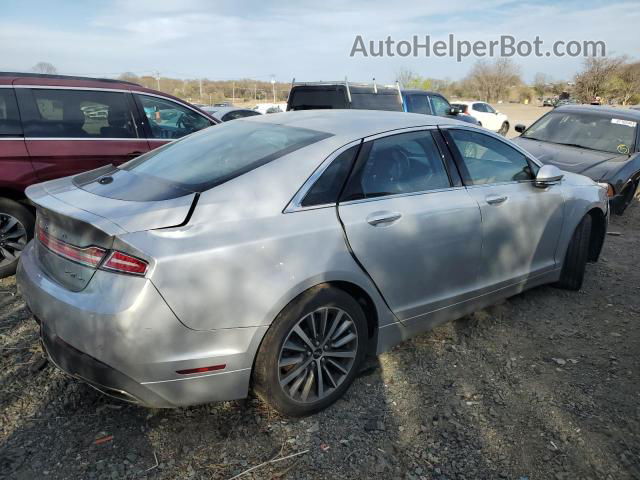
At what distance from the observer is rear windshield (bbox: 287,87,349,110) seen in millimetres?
8672

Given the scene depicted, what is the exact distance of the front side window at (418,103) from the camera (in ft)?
35.3

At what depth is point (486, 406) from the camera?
9.36 feet

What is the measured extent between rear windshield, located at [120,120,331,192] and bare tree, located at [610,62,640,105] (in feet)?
116

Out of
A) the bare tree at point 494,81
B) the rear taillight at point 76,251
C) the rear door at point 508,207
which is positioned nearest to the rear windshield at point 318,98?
the rear door at point 508,207

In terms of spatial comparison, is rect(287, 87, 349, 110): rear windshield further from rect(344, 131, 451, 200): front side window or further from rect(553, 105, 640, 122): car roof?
rect(344, 131, 451, 200): front side window

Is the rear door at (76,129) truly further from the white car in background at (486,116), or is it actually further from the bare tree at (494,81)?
the bare tree at (494,81)

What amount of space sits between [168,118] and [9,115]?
153cm

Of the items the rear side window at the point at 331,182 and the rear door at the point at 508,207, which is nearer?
the rear side window at the point at 331,182

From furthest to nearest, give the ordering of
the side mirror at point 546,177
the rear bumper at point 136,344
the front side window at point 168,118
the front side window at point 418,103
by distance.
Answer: the front side window at point 418,103 → the front side window at point 168,118 → the side mirror at point 546,177 → the rear bumper at point 136,344

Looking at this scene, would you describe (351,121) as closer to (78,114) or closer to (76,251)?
(76,251)

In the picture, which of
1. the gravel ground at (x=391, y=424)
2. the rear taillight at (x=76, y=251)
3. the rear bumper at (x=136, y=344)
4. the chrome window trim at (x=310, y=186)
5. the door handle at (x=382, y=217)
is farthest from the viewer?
the door handle at (x=382, y=217)

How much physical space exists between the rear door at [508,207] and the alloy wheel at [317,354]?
1.23 meters

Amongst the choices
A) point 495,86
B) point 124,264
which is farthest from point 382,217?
point 495,86

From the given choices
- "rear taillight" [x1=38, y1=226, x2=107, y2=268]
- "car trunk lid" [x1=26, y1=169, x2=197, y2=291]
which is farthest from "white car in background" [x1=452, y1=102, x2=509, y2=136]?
"rear taillight" [x1=38, y1=226, x2=107, y2=268]
